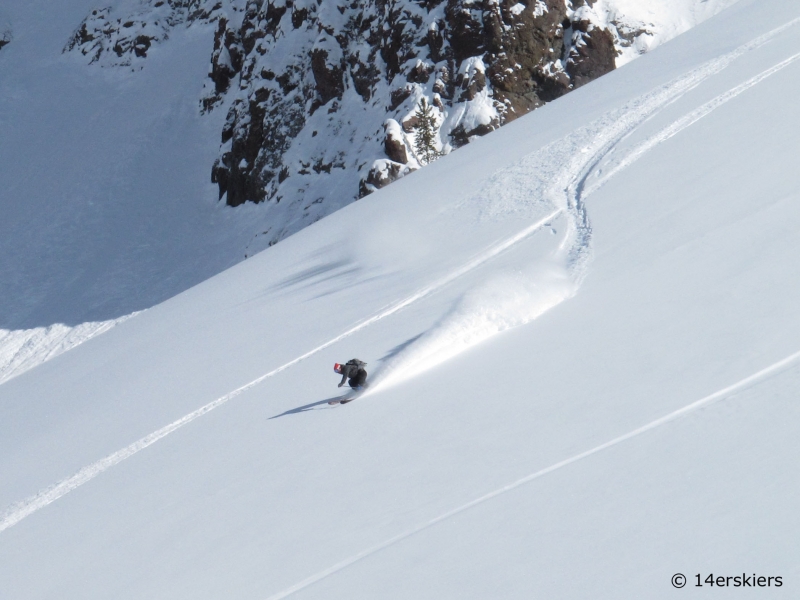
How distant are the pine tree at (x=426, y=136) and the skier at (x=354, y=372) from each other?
23401 millimetres

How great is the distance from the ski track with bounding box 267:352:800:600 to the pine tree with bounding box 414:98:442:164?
25805mm

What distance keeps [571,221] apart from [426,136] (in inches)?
837

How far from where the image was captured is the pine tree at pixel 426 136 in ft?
98.8

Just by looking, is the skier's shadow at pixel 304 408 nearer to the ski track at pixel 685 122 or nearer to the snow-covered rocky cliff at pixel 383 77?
the ski track at pixel 685 122

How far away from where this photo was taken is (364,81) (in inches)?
1447

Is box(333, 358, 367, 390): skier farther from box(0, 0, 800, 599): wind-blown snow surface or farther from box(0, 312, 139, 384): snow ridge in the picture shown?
box(0, 312, 139, 384): snow ridge

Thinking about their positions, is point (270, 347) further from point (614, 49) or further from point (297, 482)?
point (614, 49)

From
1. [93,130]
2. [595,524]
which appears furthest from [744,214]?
[93,130]

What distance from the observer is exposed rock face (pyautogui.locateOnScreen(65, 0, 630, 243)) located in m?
32.4

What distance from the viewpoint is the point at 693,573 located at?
3275mm

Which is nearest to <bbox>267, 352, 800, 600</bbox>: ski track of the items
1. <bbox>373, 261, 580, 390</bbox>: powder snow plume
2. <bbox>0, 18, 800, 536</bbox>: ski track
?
<bbox>0, 18, 800, 536</bbox>: ski track

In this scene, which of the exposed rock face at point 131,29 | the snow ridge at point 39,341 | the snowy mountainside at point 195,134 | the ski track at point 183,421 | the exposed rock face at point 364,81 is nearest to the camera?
the ski track at point 183,421

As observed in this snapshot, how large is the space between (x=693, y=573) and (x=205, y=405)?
617 cm

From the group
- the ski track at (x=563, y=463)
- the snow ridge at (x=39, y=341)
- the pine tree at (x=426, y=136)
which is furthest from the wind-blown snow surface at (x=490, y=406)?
the pine tree at (x=426, y=136)
